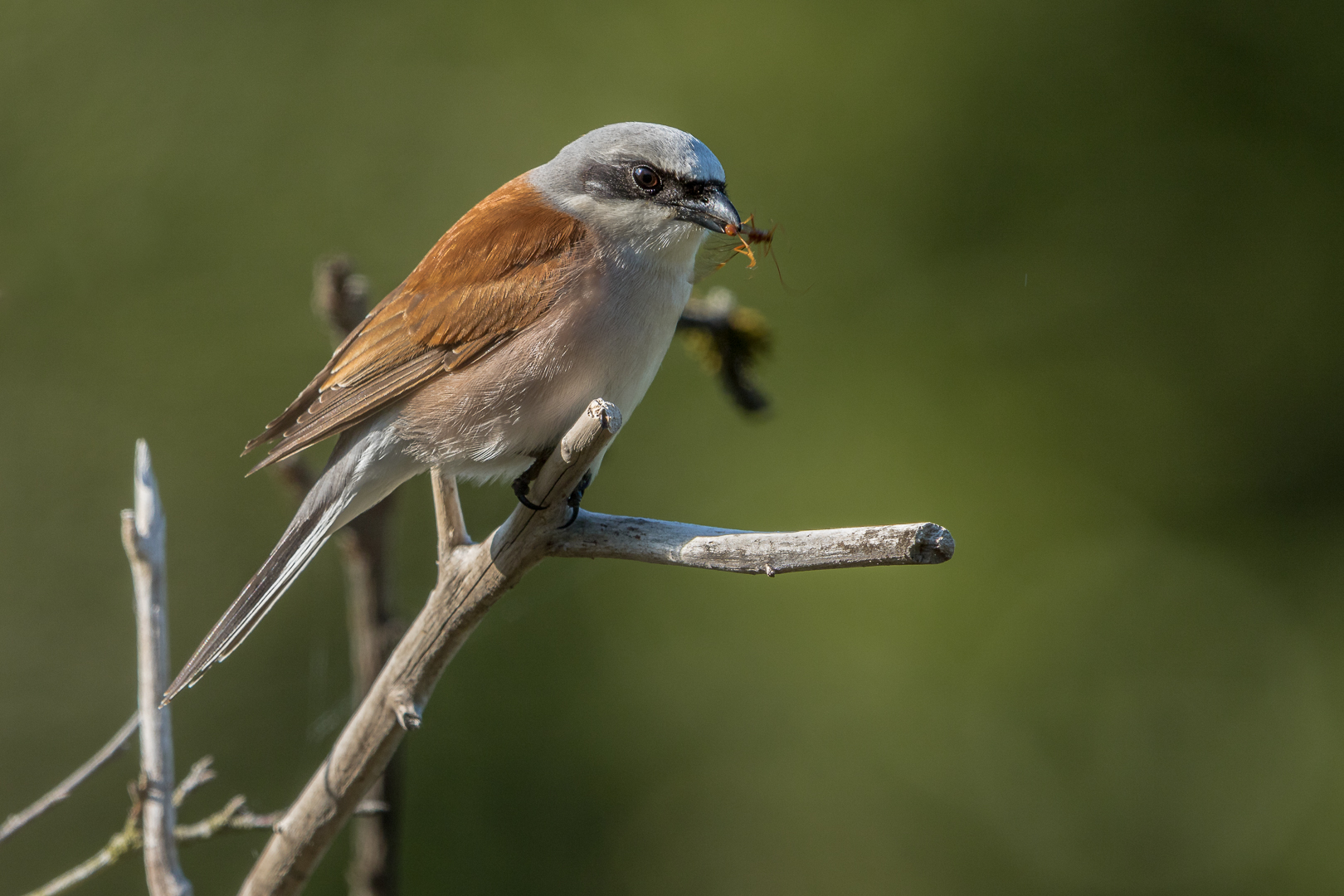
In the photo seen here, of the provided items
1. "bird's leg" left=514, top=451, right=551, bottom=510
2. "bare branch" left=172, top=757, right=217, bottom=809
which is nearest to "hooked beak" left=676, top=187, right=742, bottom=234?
"bird's leg" left=514, top=451, right=551, bottom=510

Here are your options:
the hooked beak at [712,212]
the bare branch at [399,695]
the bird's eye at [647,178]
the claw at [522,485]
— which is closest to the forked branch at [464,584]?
the bare branch at [399,695]

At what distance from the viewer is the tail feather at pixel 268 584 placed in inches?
80.2

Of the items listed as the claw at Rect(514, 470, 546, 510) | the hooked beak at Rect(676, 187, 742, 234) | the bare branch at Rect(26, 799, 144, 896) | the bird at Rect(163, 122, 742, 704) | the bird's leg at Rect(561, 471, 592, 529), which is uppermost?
the hooked beak at Rect(676, 187, 742, 234)

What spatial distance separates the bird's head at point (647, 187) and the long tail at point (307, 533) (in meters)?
0.71

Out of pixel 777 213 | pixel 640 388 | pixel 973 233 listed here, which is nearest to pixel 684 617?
pixel 777 213

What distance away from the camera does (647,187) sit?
240 cm

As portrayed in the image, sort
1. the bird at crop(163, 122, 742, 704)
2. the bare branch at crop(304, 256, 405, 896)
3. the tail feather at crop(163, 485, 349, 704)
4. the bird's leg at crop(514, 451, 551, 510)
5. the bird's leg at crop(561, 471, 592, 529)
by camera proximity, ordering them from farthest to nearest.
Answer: the bare branch at crop(304, 256, 405, 896), the bird's leg at crop(514, 451, 551, 510), the bird at crop(163, 122, 742, 704), the tail feather at crop(163, 485, 349, 704), the bird's leg at crop(561, 471, 592, 529)

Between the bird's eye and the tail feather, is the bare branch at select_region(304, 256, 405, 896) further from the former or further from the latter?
the bird's eye

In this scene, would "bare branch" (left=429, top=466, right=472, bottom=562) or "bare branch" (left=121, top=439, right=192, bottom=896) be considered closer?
"bare branch" (left=121, top=439, right=192, bottom=896)

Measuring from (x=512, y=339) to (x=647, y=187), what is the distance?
45cm

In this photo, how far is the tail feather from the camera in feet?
6.68

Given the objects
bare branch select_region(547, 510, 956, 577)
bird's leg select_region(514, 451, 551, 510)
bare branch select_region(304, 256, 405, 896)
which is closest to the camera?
bare branch select_region(547, 510, 956, 577)

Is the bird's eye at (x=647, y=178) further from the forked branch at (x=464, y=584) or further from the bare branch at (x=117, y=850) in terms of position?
the bare branch at (x=117, y=850)

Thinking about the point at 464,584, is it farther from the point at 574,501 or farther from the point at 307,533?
the point at 307,533
